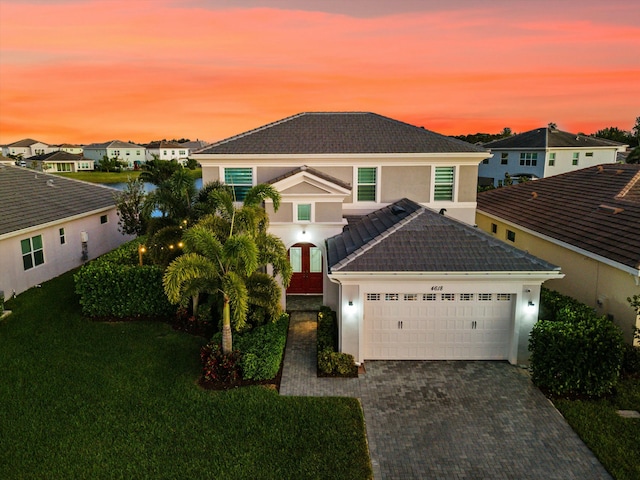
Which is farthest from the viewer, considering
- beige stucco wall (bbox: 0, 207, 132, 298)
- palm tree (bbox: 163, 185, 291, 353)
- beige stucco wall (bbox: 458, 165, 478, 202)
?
beige stucco wall (bbox: 458, 165, 478, 202)

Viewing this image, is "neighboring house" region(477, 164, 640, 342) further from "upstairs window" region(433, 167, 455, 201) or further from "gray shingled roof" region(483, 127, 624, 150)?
"gray shingled roof" region(483, 127, 624, 150)

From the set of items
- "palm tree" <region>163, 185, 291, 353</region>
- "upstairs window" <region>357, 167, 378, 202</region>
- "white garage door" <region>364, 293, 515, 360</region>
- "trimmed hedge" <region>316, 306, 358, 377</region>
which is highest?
"upstairs window" <region>357, 167, 378, 202</region>

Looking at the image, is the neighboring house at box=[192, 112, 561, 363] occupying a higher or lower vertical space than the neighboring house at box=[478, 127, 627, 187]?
lower

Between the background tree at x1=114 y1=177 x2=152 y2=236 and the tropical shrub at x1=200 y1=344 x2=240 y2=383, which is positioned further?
the background tree at x1=114 y1=177 x2=152 y2=236

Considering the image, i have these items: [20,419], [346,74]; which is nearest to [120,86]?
[346,74]

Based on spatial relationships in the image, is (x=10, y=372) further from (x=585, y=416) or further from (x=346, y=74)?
(x=346, y=74)

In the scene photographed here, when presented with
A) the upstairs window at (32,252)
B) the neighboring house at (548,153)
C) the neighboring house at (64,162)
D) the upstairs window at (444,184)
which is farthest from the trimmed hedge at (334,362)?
the neighboring house at (64,162)

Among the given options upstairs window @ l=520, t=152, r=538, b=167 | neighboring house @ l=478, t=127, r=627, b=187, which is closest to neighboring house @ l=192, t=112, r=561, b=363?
neighboring house @ l=478, t=127, r=627, b=187
